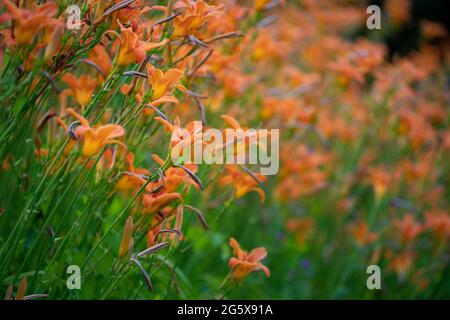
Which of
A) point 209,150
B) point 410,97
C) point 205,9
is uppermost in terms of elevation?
point 205,9

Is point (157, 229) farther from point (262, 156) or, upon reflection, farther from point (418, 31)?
point (418, 31)

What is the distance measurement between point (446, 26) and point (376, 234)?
19.6ft

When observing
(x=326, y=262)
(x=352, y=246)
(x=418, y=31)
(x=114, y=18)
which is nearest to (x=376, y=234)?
(x=352, y=246)

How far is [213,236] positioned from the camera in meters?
2.25

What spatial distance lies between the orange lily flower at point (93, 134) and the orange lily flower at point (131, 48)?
0.17 metres

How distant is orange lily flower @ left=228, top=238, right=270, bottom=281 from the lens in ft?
4.33

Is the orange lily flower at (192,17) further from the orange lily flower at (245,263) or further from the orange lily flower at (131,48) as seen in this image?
the orange lily flower at (245,263)

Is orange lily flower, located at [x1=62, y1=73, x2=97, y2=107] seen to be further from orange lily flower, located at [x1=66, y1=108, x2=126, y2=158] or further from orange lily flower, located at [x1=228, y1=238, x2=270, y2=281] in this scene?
orange lily flower, located at [x1=228, y1=238, x2=270, y2=281]

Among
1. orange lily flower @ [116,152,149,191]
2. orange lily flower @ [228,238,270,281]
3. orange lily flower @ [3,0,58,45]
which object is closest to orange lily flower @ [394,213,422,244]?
orange lily flower @ [228,238,270,281]

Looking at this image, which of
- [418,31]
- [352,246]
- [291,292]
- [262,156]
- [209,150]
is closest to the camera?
[209,150]

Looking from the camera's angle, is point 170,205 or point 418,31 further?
point 418,31

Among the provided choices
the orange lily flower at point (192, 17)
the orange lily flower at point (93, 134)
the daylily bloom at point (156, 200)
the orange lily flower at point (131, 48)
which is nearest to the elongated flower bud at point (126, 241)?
the daylily bloom at point (156, 200)

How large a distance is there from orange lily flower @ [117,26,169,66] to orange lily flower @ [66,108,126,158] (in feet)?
0.57

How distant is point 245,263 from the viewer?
132 centimetres
